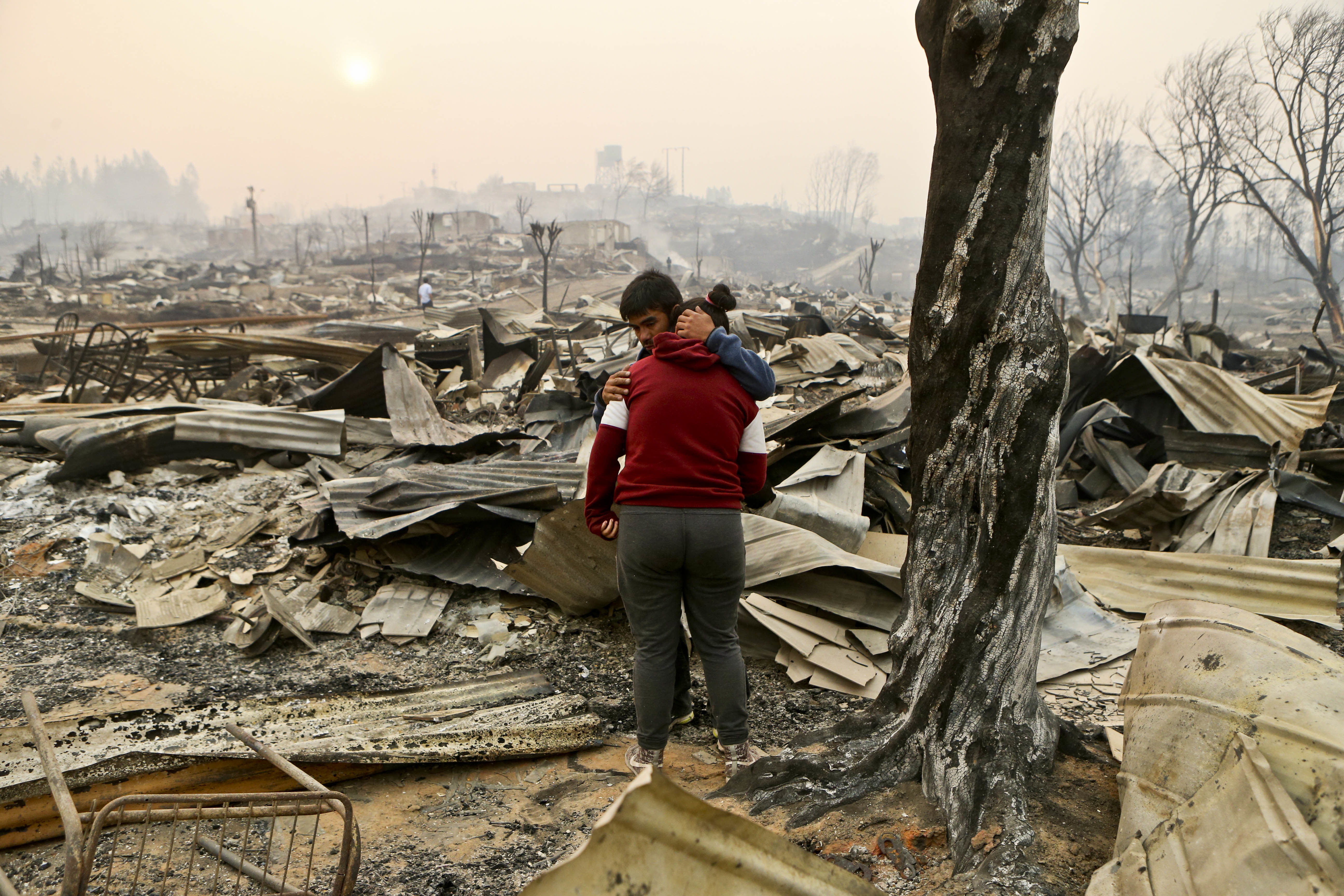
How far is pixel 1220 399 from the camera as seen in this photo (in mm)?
5734

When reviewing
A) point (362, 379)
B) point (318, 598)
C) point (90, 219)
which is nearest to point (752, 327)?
point (362, 379)

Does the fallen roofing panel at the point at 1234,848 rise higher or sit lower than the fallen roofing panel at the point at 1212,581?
higher

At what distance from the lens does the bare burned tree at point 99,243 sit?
42.0 meters

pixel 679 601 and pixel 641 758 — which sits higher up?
pixel 679 601

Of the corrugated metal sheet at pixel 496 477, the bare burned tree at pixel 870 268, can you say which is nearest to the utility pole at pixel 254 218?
the bare burned tree at pixel 870 268

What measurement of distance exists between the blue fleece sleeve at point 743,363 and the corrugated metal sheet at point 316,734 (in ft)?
4.72

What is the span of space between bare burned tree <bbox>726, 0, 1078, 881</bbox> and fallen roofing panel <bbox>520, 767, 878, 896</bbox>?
0.70 meters

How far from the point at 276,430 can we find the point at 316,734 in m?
3.57

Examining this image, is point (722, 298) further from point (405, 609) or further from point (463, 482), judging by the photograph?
point (405, 609)

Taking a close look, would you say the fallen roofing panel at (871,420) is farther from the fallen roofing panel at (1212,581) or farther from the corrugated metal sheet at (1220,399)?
the corrugated metal sheet at (1220,399)

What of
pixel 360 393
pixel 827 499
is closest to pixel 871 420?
pixel 827 499

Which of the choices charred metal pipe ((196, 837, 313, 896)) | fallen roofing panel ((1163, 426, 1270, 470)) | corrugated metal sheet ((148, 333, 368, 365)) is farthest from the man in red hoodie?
corrugated metal sheet ((148, 333, 368, 365))

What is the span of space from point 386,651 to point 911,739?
259cm

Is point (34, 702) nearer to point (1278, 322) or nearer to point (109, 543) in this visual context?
point (109, 543)
